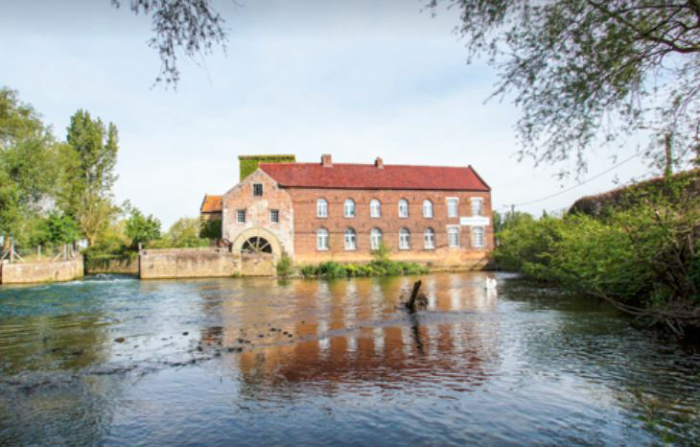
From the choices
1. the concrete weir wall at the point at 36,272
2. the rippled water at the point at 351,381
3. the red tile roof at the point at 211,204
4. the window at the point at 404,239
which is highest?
the red tile roof at the point at 211,204

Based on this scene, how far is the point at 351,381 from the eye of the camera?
6.42 meters

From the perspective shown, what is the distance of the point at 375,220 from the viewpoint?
3669cm

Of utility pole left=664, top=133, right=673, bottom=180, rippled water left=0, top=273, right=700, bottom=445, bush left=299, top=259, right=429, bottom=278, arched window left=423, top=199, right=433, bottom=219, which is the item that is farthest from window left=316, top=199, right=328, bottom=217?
utility pole left=664, top=133, right=673, bottom=180

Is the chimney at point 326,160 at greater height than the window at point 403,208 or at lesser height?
greater

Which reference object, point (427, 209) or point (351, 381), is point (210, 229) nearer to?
point (427, 209)

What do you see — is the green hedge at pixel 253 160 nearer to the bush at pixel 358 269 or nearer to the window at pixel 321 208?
the window at pixel 321 208

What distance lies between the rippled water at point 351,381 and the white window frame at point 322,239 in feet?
75.6

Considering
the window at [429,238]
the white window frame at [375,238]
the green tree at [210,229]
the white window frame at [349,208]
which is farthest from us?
the window at [429,238]

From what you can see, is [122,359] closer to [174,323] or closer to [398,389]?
[174,323]

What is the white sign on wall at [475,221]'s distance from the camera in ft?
126

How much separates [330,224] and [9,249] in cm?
2025

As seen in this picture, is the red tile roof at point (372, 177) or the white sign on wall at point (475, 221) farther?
the white sign on wall at point (475, 221)

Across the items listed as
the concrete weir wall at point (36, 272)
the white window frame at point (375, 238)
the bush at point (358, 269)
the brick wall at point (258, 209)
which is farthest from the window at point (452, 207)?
the concrete weir wall at point (36, 272)

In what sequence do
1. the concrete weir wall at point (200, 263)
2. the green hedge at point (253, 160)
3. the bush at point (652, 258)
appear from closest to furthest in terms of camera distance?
the bush at point (652, 258)
the concrete weir wall at point (200, 263)
the green hedge at point (253, 160)
